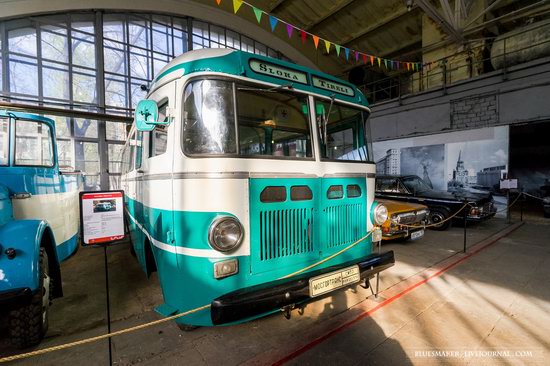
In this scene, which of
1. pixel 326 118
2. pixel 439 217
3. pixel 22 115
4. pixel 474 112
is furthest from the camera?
pixel 474 112

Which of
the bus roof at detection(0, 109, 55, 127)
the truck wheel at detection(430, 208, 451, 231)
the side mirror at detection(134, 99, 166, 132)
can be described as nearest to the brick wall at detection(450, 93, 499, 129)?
the truck wheel at detection(430, 208, 451, 231)

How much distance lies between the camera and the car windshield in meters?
8.65

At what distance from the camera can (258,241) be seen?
8.00 feet

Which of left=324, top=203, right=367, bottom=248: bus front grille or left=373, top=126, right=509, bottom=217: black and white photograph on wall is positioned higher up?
left=373, top=126, right=509, bottom=217: black and white photograph on wall

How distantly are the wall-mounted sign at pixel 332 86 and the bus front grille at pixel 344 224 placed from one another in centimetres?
137

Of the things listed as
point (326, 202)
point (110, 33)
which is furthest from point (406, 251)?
point (110, 33)

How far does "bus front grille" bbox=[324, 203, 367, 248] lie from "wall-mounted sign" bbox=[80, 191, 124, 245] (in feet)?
7.03

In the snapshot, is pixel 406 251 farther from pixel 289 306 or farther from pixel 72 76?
pixel 72 76

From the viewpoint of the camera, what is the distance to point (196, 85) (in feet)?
7.73

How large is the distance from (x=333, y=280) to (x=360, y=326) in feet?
3.21

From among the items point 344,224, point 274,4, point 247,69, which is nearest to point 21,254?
point 247,69

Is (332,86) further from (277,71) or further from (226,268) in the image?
(226,268)

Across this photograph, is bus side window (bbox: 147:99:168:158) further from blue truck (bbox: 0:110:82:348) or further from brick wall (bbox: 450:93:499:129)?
brick wall (bbox: 450:93:499:129)

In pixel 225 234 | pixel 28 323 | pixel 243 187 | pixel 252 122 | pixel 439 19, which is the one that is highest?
pixel 439 19
